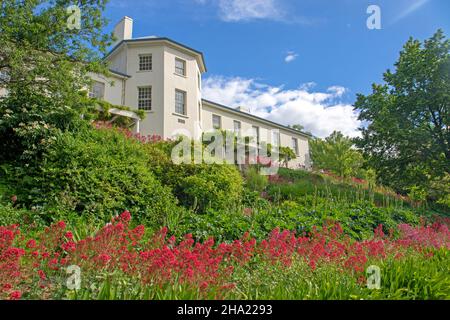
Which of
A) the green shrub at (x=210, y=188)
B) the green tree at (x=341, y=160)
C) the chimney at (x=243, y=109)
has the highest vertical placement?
A: the chimney at (x=243, y=109)

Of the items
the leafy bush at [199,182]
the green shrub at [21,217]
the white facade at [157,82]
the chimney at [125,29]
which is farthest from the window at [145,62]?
the green shrub at [21,217]

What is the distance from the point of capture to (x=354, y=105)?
1562 centimetres

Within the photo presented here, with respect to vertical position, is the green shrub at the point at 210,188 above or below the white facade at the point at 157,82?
below

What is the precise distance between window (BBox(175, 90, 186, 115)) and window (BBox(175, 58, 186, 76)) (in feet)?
4.38

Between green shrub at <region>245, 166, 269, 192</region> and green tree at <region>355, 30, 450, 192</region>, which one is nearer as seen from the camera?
green shrub at <region>245, 166, 269, 192</region>

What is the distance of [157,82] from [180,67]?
2230 mm

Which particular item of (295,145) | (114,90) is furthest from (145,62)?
(295,145)

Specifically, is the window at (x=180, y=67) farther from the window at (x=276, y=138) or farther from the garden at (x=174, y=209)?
the window at (x=276, y=138)

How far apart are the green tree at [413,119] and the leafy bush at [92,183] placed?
1089 centimetres

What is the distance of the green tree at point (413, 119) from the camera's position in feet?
44.6

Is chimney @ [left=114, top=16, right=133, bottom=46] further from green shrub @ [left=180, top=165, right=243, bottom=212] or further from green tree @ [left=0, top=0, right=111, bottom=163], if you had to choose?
green shrub @ [left=180, top=165, right=243, bottom=212]

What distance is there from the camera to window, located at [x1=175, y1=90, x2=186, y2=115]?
2036 cm

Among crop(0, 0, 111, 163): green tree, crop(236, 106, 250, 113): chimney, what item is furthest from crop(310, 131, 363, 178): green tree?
crop(0, 0, 111, 163): green tree

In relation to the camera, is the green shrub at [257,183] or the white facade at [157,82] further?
the white facade at [157,82]
